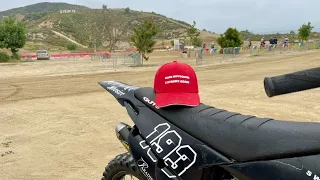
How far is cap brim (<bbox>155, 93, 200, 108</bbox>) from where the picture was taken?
87.3 inches

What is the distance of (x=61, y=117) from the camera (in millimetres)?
6930

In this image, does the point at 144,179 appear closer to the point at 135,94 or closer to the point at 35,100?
the point at 135,94

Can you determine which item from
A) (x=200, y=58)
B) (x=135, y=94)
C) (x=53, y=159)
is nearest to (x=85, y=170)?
(x=53, y=159)

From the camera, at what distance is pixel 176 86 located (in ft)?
7.45

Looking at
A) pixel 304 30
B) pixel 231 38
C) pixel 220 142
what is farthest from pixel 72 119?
pixel 304 30

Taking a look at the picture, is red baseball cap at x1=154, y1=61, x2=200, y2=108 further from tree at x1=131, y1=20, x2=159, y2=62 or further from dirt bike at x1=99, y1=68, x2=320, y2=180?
tree at x1=131, y1=20, x2=159, y2=62

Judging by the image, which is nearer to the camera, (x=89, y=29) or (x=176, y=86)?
(x=176, y=86)

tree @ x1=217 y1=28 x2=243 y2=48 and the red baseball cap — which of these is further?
tree @ x1=217 y1=28 x2=243 y2=48

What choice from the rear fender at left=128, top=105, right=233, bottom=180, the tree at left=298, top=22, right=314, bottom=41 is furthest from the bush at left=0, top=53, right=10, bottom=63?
the tree at left=298, top=22, right=314, bottom=41

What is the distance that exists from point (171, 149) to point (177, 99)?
1.09ft

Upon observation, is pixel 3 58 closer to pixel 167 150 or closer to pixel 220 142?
pixel 167 150

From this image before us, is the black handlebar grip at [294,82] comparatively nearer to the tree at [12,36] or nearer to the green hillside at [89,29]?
the tree at [12,36]

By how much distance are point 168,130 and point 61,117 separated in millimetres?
5171

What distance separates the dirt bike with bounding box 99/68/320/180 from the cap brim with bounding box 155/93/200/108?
0.05 meters
